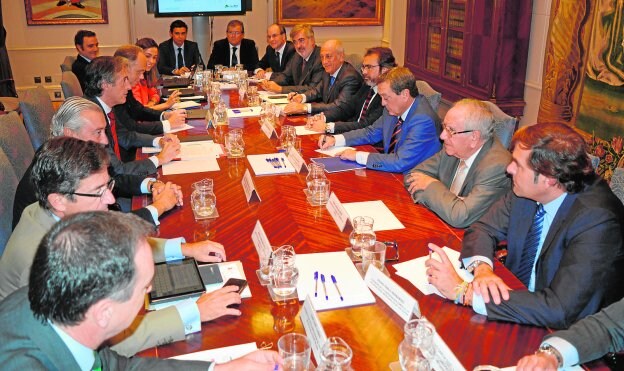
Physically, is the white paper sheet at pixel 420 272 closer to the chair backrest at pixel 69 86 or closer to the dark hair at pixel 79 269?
the dark hair at pixel 79 269

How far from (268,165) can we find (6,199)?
1.32 m

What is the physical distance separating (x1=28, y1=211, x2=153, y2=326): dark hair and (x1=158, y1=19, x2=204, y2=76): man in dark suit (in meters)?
5.94

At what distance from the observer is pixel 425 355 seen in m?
1.54

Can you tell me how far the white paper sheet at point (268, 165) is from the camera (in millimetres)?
3145

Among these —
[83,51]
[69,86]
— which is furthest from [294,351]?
[83,51]

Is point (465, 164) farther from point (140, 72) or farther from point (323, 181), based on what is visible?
point (140, 72)

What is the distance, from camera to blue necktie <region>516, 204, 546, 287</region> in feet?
7.59

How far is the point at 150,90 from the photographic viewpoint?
5324 mm

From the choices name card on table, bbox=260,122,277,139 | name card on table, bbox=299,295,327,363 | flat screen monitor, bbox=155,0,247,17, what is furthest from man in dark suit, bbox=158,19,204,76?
name card on table, bbox=299,295,327,363

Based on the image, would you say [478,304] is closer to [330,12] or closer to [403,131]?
[403,131]

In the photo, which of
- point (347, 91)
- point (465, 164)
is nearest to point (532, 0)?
point (347, 91)

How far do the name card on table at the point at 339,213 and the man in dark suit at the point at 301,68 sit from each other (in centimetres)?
324

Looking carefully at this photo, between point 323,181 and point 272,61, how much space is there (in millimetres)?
4691

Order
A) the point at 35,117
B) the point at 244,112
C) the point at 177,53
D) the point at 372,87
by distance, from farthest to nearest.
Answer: the point at 177,53, the point at 244,112, the point at 372,87, the point at 35,117
